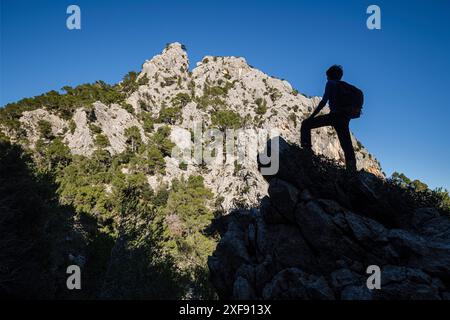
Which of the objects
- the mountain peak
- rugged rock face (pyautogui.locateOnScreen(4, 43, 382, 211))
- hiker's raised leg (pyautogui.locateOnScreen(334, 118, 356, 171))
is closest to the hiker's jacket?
hiker's raised leg (pyautogui.locateOnScreen(334, 118, 356, 171))

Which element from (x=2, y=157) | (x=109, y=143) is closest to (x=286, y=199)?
(x=2, y=157)

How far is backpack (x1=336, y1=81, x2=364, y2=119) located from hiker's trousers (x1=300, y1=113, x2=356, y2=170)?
26 cm

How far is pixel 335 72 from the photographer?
9.11 metres

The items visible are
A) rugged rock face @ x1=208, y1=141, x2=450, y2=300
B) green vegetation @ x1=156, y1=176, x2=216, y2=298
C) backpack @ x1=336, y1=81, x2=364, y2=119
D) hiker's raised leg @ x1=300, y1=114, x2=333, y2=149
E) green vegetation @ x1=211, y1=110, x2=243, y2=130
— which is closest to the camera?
rugged rock face @ x1=208, y1=141, x2=450, y2=300

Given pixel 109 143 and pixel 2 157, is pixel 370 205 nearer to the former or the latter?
pixel 2 157

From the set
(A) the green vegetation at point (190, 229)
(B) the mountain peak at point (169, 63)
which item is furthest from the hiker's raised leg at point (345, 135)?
(B) the mountain peak at point (169, 63)

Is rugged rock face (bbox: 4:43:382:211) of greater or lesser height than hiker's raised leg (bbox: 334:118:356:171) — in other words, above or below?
above

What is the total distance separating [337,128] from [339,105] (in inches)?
30.7

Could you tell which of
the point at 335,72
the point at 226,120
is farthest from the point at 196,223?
the point at 226,120

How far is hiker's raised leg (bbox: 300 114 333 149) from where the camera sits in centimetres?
921

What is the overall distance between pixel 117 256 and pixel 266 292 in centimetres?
1781

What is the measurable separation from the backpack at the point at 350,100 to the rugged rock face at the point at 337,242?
6.50 feet

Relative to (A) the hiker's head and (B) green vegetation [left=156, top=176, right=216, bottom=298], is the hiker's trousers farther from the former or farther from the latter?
(B) green vegetation [left=156, top=176, right=216, bottom=298]
